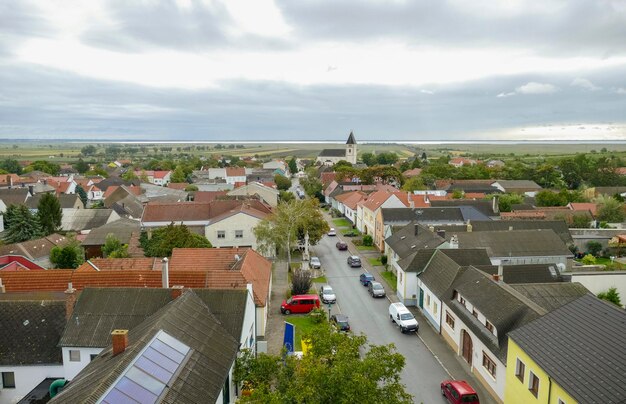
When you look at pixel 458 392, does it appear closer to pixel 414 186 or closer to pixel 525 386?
pixel 525 386

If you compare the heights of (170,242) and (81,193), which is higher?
(170,242)

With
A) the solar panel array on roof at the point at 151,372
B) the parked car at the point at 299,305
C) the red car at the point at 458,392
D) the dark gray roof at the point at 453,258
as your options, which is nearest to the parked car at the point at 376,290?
the dark gray roof at the point at 453,258

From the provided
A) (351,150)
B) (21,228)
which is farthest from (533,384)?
(351,150)

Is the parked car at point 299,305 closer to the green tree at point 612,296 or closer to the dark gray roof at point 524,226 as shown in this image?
the green tree at point 612,296

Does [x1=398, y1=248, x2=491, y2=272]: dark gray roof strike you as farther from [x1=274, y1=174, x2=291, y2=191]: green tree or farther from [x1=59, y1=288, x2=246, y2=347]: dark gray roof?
[x1=274, y1=174, x2=291, y2=191]: green tree

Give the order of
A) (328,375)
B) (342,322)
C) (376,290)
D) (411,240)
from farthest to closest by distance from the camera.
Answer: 1. (411,240)
2. (376,290)
3. (342,322)
4. (328,375)

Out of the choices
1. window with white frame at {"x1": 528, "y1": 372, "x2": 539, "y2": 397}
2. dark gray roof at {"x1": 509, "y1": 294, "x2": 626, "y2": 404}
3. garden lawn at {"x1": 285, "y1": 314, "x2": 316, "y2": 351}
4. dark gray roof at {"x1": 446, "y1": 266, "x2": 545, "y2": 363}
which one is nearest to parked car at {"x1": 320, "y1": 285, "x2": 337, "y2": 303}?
garden lawn at {"x1": 285, "y1": 314, "x2": 316, "y2": 351}
